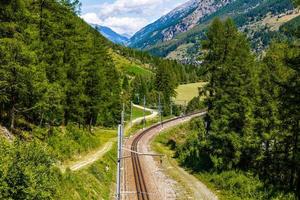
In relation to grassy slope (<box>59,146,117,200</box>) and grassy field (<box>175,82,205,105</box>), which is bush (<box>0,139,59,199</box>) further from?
grassy field (<box>175,82,205,105</box>)

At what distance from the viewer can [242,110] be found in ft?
153

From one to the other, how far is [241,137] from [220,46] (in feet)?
40.8

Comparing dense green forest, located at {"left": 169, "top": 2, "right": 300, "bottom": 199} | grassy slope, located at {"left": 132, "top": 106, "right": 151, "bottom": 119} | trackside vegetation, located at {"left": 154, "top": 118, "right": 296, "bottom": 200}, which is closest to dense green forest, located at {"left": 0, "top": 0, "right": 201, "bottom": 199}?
Answer: trackside vegetation, located at {"left": 154, "top": 118, "right": 296, "bottom": 200}

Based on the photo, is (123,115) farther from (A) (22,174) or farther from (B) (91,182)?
(A) (22,174)

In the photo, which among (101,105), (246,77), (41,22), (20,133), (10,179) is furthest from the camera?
(101,105)

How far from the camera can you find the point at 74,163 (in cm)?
4494

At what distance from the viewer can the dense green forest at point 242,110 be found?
43.0 meters

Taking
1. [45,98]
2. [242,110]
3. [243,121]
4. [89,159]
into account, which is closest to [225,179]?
[243,121]

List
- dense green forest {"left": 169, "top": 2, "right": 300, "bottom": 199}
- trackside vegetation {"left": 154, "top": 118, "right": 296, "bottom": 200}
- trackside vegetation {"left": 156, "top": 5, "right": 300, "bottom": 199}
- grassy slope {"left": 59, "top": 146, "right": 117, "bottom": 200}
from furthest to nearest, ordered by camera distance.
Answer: dense green forest {"left": 169, "top": 2, "right": 300, "bottom": 199} < trackside vegetation {"left": 156, "top": 5, "right": 300, "bottom": 199} < trackside vegetation {"left": 154, "top": 118, "right": 296, "bottom": 200} < grassy slope {"left": 59, "top": 146, "right": 117, "bottom": 200}

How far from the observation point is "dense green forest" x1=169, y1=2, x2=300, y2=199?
43031 mm

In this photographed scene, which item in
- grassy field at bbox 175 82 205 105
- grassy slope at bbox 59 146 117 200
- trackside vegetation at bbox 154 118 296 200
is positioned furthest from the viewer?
grassy field at bbox 175 82 205 105

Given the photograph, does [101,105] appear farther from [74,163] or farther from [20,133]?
[20,133]

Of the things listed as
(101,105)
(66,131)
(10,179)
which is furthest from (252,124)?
(10,179)

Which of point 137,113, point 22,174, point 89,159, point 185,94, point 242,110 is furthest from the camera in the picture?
point 185,94
